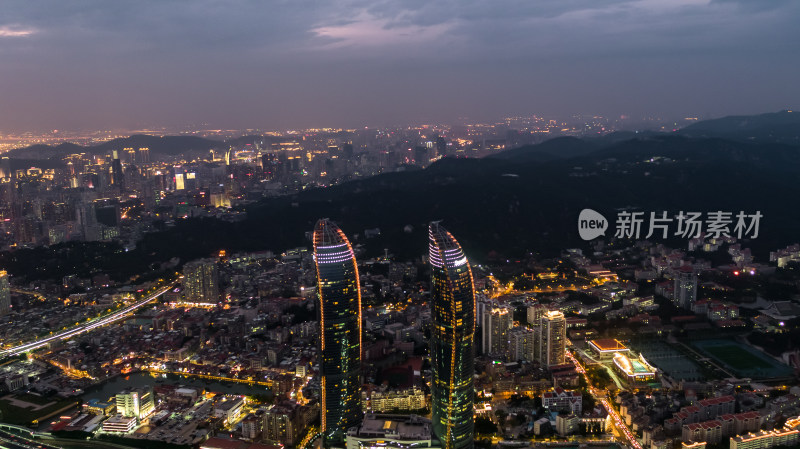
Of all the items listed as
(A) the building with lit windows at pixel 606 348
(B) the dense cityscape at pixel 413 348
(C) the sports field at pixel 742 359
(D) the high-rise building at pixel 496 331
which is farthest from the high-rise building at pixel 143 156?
(C) the sports field at pixel 742 359

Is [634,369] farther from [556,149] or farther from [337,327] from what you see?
[556,149]

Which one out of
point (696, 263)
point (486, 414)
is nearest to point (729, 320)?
point (696, 263)

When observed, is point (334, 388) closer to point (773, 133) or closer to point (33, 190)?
point (33, 190)

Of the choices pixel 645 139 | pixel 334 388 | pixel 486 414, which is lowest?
pixel 486 414

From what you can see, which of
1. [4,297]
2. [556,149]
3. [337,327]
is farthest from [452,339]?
[556,149]

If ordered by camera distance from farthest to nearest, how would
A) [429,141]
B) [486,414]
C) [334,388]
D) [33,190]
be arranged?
[429,141] → [33,190] → [486,414] → [334,388]

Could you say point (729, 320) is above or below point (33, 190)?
below

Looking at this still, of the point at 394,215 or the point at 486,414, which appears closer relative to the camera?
the point at 486,414

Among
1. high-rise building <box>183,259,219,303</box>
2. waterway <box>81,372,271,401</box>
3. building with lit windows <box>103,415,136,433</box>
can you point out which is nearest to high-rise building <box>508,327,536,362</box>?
waterway <box>81,372,271,401</box>

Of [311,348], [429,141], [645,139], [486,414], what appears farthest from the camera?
[429,141]
